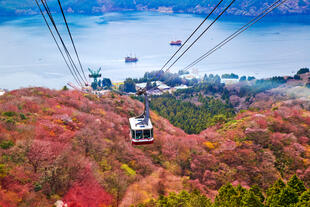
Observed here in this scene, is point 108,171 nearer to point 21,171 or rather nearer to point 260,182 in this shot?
point 21,171

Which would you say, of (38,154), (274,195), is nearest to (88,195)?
(38,154)

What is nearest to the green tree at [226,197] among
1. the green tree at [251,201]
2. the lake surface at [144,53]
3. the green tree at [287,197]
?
the green tree at [251,201]

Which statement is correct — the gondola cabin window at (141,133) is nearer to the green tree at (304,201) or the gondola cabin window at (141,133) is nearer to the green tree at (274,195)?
the green tree at (274,195)

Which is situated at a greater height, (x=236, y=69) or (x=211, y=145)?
(x=236, y=69)

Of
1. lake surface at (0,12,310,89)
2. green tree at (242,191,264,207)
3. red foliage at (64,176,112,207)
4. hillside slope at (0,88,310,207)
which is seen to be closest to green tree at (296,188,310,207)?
green tree at (242,191,264,207)

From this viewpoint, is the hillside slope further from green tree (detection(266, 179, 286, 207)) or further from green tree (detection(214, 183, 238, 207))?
green tree (detection(266, 179, 286, 207))

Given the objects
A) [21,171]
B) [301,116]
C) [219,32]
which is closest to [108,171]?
[21,171]
